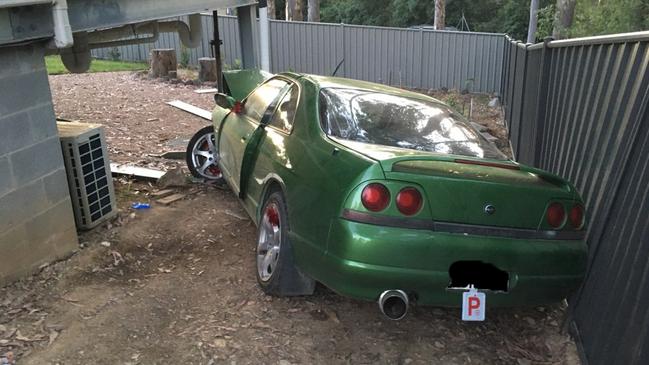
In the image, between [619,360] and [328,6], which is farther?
[328,6]

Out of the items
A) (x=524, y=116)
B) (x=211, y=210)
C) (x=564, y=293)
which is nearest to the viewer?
(x=564, y=293)

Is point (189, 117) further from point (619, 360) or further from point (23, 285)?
point (619, 360)

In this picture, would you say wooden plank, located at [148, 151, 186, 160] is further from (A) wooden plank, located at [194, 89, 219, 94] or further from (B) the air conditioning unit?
(A) wooden plank, located at [194, 89, 219, 94]

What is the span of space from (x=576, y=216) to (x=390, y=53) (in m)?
15.2

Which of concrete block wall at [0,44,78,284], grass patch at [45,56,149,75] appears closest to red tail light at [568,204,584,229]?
concrete block wall at [0,44,78,284]

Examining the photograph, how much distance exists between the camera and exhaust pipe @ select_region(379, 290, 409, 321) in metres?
3.19

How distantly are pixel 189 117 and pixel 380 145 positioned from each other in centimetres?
789

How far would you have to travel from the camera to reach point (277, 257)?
3.90 meters

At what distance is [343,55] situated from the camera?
61.0ft

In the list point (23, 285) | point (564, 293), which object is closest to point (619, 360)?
point (564, 293)

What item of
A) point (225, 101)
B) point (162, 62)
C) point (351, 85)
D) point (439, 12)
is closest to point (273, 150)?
point (351, 85)

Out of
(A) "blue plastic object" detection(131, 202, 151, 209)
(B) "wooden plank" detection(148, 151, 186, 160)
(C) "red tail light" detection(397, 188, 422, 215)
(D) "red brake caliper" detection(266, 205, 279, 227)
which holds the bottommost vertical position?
(B) "wooden plank" detection(148, 151, 186, 160)

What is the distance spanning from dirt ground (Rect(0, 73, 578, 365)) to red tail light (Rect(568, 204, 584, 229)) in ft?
2.62

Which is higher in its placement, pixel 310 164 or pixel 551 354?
pixel 310 164
